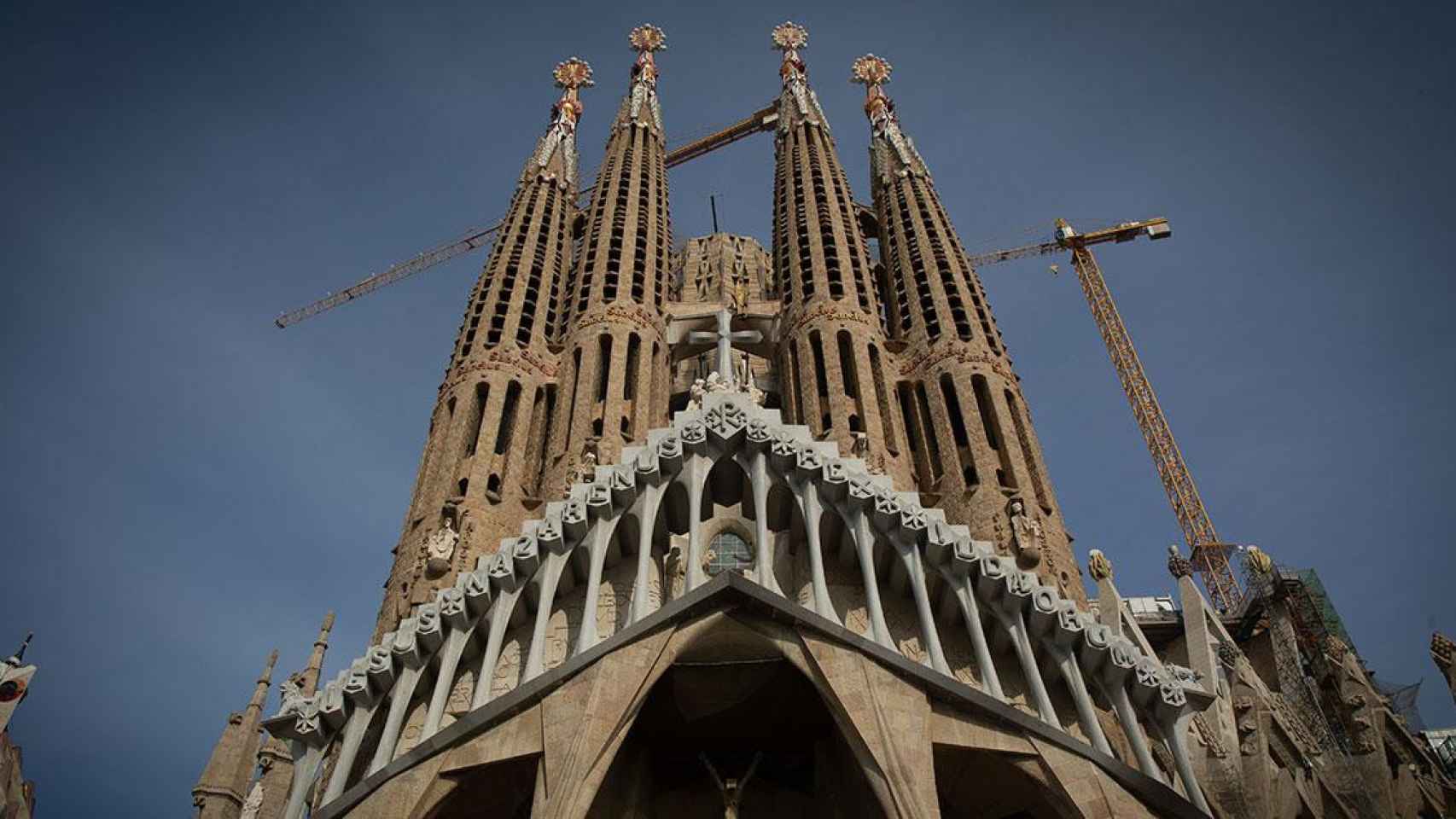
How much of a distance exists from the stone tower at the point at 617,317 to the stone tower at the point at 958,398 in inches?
263

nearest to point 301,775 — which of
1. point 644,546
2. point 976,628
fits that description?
point 644,546

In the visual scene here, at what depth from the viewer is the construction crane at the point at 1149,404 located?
163ft

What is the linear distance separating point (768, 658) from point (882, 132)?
28.0m

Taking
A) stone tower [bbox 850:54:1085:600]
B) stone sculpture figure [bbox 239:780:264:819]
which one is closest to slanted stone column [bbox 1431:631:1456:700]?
stone tower [bbox 850:54:1085:600]

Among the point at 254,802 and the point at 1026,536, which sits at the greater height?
the point at 1026,536

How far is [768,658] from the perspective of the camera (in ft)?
59.0

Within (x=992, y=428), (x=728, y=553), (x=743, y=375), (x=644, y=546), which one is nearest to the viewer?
(x=644, y=546)

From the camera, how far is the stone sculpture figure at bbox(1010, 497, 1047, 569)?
76.4 ft

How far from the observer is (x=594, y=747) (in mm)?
15742

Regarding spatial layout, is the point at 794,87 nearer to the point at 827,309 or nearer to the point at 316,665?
the point at 827,309

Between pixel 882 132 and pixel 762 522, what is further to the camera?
pixel 882 132

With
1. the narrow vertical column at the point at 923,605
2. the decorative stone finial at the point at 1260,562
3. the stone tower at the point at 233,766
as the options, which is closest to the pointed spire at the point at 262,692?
the stone tower at the point at 233,766

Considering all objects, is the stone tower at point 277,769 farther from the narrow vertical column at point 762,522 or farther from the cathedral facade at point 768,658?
the narrow vertical column at point 762,522

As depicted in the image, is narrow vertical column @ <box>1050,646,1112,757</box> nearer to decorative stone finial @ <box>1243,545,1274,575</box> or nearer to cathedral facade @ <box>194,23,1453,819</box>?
cathedral facade @ <box>194,23,1453,819</box>
